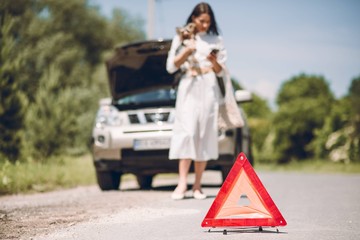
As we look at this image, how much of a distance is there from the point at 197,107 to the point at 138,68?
2.40 meters

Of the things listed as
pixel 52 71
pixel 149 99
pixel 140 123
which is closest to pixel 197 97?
pixel 140 123

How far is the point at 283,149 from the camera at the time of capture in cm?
3962

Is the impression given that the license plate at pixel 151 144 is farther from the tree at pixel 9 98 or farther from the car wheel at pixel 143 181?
the tree at pixel 9 98

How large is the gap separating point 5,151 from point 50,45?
27.7 m

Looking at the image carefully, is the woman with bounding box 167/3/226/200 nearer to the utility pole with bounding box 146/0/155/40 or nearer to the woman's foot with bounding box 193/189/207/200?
the woman's foot with bounding box 193/189/207/200

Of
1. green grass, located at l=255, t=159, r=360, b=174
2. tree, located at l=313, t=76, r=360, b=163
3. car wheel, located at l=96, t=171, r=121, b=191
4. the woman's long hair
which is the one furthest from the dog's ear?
tree, located at l=313, t=76, r=360, b=163

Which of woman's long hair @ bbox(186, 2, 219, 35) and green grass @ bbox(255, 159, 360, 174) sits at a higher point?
woman's long hair @ bbox(186, 2, 219, 35)

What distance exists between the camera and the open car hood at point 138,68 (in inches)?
369

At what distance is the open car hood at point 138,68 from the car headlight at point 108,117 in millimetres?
378

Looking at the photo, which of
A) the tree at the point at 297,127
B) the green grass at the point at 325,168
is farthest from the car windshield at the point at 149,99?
the tree at the point at 297,127

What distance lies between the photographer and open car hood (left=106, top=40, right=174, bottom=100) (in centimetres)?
938

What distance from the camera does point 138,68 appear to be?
31.7 feet

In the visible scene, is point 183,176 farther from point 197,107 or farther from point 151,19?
point 151,19

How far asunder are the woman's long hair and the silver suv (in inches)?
61.9
